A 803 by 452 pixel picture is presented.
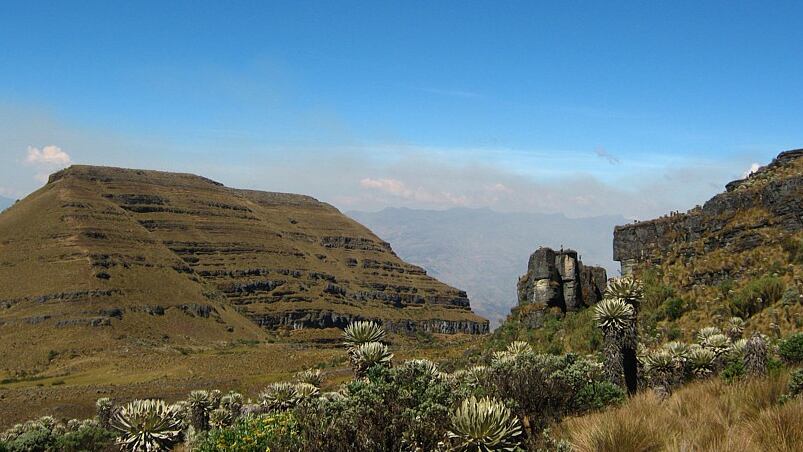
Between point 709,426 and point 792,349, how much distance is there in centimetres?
1444

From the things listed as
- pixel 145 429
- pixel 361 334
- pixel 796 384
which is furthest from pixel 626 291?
pixel 145 429

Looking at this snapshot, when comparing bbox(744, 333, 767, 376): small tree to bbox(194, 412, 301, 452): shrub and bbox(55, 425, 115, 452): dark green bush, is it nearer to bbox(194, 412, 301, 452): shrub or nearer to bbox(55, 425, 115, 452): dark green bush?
bbox(194, 412, 301, 452): shrub

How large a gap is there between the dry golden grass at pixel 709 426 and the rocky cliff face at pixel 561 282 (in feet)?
141

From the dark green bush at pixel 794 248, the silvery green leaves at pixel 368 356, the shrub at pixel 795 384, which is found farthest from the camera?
the dark green bush at pixel 794 248

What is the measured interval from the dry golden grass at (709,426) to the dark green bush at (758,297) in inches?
986

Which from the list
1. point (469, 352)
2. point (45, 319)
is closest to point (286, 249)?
point (45, 319)

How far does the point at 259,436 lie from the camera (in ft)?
42.8

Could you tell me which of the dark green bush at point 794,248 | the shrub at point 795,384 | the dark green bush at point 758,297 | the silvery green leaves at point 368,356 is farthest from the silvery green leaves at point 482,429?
the dark green bush at point 794,248

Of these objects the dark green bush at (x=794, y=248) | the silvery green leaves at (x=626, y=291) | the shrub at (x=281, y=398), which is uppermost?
the dark green bush at (x=794, y=248)

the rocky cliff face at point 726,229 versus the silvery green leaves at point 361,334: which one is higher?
the rocky cliff face at point 726,229

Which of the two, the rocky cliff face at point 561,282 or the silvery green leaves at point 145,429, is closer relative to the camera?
the silvery green leaves at point 145,429

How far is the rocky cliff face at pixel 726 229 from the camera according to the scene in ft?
133

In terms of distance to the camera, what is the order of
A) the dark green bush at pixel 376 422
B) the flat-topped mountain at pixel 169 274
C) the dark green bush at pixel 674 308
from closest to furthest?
the dark green bush at pixel 376 422 → the dark green bush at pixel 674 308 → the flat-topped mountain at pixel 169 274

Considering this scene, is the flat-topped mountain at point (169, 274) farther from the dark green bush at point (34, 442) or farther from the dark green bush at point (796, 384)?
the dark green bush at point (796, 384)
